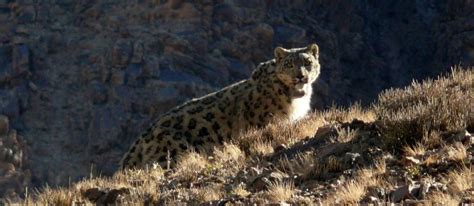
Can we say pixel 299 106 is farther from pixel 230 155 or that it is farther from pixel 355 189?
pixel 355 189

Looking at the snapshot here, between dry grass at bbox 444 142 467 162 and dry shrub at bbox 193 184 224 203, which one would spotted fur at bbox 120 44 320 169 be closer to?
dry shrub at bbox 193 184 224 203

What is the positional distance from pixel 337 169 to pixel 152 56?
3595 centimetres

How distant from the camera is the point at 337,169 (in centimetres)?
955

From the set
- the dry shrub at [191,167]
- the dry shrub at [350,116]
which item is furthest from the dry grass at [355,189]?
the dry shrub at [350,116]

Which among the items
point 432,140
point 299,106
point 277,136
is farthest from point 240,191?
point 299,106

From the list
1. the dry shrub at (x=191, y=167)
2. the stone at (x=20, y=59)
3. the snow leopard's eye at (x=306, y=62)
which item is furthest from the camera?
the stone at (x=20, y=59)

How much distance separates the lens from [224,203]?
29.4ft

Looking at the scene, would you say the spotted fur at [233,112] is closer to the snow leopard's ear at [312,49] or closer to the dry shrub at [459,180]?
the snow leopard's ear at [312,49]

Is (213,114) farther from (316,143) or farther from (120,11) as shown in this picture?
(120,11)

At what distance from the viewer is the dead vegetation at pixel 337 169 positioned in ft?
27.8

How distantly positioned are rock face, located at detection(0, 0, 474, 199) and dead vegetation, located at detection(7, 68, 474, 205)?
91.8 ft

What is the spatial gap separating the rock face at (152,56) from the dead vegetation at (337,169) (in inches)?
1102

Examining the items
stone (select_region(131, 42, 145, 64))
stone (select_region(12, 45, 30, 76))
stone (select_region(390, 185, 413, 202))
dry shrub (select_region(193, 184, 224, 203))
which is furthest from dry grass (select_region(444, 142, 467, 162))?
stone (select_region(12, 45, 30, 76))

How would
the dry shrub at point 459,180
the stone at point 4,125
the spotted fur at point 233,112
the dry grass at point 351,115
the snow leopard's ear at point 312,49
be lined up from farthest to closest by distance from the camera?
the stone at point 4,125 → the snow leopard's ear at point 312,49 → the spotted fur at point 233,112 → the dry grass at point 351,115 → the dry shrub at point 459,180
